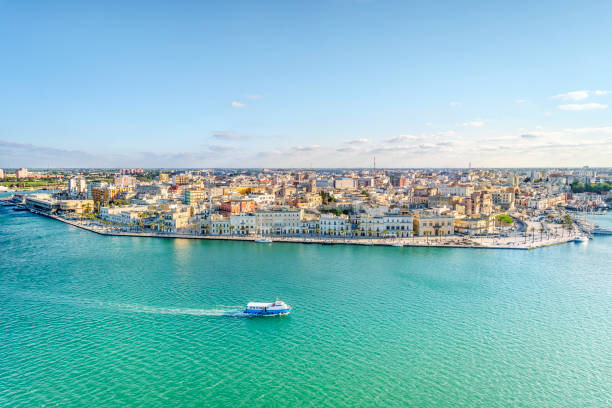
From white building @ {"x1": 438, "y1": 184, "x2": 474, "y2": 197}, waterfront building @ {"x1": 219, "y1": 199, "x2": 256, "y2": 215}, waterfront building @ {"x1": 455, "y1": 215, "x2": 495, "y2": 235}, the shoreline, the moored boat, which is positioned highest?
white building @ {"x1": 438, "y1": 184, "x2": 474, "y2": 197}

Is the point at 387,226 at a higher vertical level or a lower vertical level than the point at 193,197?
lower

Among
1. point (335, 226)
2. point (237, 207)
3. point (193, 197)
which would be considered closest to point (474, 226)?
point (335, 226)

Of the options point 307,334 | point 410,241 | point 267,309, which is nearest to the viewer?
point 307,334

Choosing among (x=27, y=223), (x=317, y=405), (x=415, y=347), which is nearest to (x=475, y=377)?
(x=415, y=347)

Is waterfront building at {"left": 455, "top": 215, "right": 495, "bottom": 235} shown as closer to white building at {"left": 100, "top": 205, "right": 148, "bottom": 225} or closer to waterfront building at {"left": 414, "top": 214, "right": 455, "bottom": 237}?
waterfront building at {"left": 414, "top": 214, "right": 455, "bottom": 237}

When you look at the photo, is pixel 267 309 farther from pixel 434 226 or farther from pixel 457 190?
pixel 457 190

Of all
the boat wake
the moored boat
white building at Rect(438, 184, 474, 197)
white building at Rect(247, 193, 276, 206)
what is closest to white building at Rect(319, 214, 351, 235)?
white building at Rect(247, 193, 276, 206)
